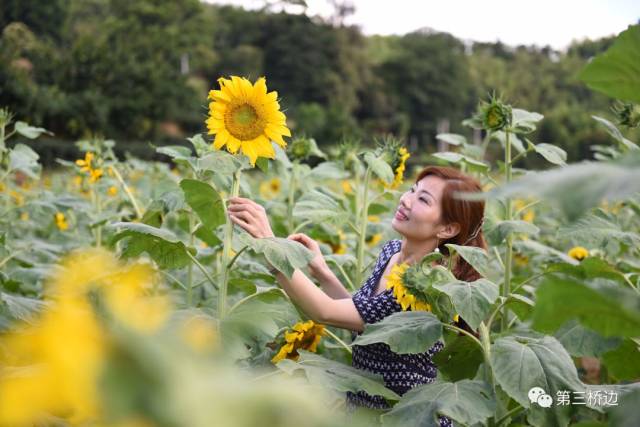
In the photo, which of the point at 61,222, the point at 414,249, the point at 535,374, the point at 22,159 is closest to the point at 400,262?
the point at 414,249

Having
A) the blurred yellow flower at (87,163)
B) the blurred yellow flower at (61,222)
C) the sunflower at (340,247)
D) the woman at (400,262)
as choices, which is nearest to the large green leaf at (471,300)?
→ the woman at (400,262)

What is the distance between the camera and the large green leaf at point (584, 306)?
54cm

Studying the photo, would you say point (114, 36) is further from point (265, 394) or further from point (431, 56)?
point (265, 394)

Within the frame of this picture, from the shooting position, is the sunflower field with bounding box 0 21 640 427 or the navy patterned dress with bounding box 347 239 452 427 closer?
A: the sunflower field with bounding box 0 21 640 427

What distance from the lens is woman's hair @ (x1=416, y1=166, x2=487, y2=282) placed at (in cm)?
165

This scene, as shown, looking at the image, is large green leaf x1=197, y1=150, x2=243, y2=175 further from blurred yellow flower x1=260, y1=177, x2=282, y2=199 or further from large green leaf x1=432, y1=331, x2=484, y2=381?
blurred yellow flower x1=260, y1=177, x2=282, y2=199

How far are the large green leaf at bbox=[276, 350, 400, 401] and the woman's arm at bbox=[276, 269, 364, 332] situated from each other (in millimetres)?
168

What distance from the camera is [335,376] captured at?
1.18 meters

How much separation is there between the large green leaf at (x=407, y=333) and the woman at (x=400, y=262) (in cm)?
24

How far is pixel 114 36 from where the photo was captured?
3173cm

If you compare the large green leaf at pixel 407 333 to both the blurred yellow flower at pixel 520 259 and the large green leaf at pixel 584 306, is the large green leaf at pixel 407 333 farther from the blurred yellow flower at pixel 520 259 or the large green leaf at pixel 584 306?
the blurred yellow flower at pixel 520 259

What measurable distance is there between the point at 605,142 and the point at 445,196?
28882mm

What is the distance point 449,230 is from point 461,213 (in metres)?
0.05

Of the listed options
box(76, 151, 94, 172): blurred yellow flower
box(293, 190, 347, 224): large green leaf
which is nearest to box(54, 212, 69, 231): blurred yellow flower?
box(76, 151, 94, 172): blurred yellow flower
